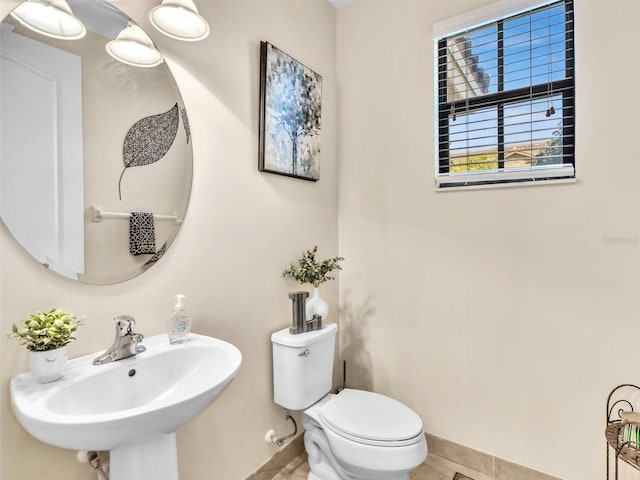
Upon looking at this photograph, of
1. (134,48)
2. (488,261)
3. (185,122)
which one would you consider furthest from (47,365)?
(488,261)

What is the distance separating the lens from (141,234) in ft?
3.86

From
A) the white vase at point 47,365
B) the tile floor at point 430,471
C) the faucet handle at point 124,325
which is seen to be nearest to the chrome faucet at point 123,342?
the faucet handle at point 124,325

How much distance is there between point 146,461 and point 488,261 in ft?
5.43

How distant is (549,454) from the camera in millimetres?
1609

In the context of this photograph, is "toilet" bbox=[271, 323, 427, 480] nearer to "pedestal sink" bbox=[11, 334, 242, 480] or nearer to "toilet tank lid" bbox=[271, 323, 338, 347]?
"toilet tank lid" bbox=[271, 323, 338, 347]

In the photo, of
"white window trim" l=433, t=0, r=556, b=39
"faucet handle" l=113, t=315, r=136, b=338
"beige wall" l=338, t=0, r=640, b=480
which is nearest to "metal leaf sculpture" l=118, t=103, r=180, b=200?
"faucet handle" l=113, t=315, r=136, b=338

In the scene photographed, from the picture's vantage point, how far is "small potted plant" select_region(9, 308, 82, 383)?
0.86 m

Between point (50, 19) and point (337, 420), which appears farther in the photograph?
point (337, 420)

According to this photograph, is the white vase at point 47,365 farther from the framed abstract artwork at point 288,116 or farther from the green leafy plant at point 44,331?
the framed abstract artwork at point 288,116

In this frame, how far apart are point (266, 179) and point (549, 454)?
6.22 feet

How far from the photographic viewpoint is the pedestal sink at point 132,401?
739 mm

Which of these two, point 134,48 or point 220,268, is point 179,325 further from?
point 134,48

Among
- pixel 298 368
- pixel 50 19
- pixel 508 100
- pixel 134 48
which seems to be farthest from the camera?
pixel 508 100

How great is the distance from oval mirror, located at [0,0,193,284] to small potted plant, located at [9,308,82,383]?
0.17 m
